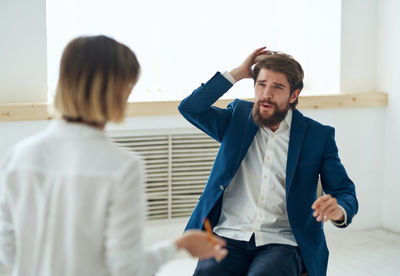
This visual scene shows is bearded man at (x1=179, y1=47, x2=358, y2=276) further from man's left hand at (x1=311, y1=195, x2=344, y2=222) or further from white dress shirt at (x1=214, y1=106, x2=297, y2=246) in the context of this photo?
man's left hand at (x1=311, y1=195, x2=344, y2=222)

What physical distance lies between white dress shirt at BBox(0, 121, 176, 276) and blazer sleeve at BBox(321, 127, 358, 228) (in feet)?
3.34

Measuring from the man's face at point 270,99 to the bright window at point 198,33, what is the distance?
4.53ft

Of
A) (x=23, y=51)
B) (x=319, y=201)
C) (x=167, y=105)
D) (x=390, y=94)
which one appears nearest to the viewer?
(x=319, y=201)

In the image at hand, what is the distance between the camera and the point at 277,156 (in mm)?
2125

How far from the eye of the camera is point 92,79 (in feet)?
3.90

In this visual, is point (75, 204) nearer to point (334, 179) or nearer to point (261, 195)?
point (261, 195)

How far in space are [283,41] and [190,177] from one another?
136 cm

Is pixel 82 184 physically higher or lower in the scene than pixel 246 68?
lower

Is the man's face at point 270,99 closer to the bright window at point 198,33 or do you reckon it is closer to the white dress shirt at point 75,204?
the white dress shirt at point 75,204

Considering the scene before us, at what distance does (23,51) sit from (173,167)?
1.10 meters

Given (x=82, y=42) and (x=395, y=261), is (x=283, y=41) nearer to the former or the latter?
(x=395, y=261)

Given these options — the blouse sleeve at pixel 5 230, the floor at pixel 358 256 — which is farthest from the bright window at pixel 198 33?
the blouse sleeve at pixel 5 230

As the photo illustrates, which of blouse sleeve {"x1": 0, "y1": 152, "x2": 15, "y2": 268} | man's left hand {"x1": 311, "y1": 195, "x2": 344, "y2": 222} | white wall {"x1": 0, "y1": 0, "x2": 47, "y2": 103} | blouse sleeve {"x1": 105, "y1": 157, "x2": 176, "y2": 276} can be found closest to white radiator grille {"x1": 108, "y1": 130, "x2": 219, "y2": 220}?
white wall {"x1": 0, "y1": 0, "x2": 47, "y2": 103}

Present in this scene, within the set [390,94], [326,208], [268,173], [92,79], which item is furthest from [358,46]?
[92,79]
